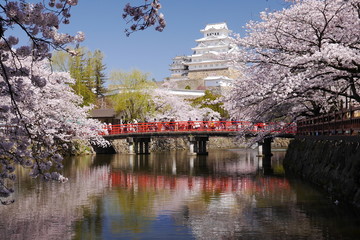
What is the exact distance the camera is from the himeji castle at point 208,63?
283 ft

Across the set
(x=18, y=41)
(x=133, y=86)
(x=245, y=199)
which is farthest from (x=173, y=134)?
(x=18, y=41)

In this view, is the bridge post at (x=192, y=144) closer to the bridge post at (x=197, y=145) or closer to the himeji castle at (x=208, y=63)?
Result: the bridge post at (x=197, y=145)

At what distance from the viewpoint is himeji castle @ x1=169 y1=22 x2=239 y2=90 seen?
86.2 metres

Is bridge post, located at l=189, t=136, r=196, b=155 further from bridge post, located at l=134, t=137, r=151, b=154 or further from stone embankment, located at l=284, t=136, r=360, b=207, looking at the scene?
stone embankment, located at l=284, t=136, r=360, b=207

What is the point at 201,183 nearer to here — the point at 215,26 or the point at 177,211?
the point at 177,211

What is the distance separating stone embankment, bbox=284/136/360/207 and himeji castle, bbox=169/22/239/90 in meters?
58.0

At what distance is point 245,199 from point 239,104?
4.70 m

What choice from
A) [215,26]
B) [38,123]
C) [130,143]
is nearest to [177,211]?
[38,123]

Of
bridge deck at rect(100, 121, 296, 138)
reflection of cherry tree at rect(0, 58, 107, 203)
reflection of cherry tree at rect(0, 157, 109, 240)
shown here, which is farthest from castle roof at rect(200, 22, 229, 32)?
reflection of cherry tree at rect(0, 157, 109, 240)

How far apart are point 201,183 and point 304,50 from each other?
7.77m

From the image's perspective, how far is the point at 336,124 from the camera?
1812 cm

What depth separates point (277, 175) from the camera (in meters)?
24.0

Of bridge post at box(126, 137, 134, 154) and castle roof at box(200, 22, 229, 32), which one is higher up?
castle roof at box(200, 22, 229, 32)

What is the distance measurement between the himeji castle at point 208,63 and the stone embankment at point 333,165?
58.0 metres
